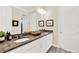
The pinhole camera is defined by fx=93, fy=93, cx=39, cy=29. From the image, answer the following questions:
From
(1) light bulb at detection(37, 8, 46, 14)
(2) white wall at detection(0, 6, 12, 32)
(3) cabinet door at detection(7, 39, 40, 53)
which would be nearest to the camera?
(3) cabinet door at detection(7, 39, 40, 53)

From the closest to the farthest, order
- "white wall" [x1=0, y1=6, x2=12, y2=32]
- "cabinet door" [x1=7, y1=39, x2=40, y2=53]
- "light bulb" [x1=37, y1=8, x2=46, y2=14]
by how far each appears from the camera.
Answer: "cabinet door" [x1=7, y1=39, x2=40, y2=53], "white wall" [x1=0, y1=6, x2=12, y2=32], "light bulb" [x1=37, y1=8, x2=46, y2=14]

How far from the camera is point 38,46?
67.4 inches

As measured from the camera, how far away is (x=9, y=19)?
1440 mm

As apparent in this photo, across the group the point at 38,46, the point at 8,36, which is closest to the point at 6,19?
the point at 8,36

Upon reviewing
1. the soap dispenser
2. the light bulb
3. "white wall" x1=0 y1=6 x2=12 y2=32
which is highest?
the light bulb

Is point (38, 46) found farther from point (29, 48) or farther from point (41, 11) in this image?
point (41, 11)

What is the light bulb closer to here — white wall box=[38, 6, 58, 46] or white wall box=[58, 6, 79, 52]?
white wall box=[38, 6, 58, 46]

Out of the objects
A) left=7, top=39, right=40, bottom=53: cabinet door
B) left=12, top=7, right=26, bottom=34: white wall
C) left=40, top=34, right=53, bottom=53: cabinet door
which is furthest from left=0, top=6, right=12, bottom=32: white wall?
left=40, top=34, right=53, bottom=53: cabinet door

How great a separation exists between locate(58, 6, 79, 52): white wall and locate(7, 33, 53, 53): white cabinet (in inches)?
8.6

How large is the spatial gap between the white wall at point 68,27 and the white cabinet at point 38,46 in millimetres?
219

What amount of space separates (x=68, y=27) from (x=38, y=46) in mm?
632

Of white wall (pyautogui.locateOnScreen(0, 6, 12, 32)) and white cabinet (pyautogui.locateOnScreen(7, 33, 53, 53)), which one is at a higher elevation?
white wall (pyautogui.locateOnScreen(0, 6, 12, 32))

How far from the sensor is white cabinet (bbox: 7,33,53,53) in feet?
4.52

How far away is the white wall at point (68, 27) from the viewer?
1.56 metres
